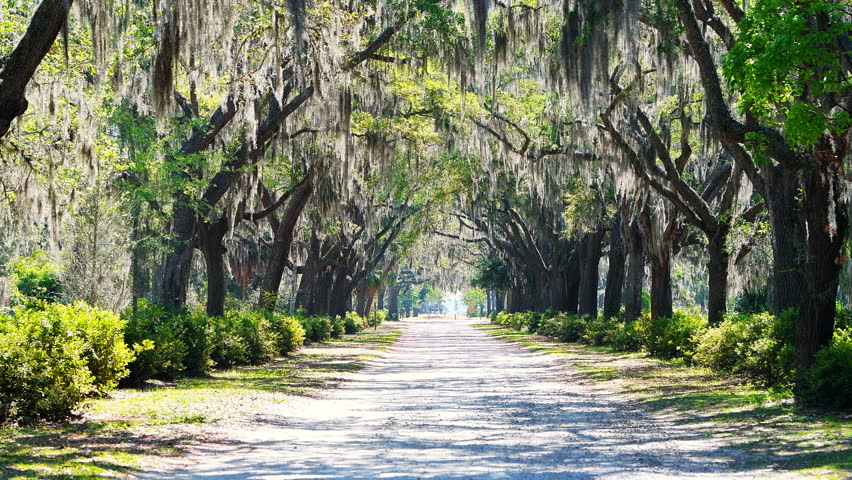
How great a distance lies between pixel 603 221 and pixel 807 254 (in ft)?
59.9

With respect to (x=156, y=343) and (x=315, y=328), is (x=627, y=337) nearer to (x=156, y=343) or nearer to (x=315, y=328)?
(x=315, y=328)

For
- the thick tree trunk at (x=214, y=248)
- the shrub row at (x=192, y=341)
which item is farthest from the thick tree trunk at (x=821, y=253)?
the thick tree trunk at (x=214, y=248)

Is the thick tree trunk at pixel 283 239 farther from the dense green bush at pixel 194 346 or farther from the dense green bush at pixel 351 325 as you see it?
the dense green bush at pixel 351 325

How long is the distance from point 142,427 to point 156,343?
4831 millimetres

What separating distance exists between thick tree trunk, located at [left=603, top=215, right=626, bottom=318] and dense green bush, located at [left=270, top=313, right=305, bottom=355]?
11.9 metres

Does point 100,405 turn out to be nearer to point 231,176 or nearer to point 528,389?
point 528,389

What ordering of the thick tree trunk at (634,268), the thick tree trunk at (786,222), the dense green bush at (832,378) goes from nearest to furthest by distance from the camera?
the dense green bush at (832,378) → the thick tree trunk at (786,222) → the thick tree trunk at (634,268)

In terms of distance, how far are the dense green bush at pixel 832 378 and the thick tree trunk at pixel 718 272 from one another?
8571mm

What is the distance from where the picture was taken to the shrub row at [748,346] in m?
10.8

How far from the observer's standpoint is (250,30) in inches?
741

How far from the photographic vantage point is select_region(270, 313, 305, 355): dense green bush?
24312 millimetres

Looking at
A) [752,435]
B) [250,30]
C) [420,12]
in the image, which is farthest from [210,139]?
[752,435]

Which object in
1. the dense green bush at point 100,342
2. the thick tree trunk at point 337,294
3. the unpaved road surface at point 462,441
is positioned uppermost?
the thick tree trunk at point 337,294

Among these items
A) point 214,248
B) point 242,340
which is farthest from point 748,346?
point 214,248
